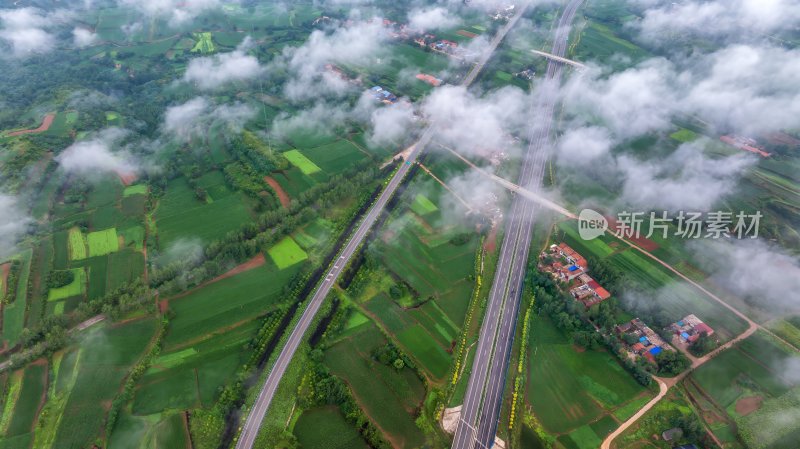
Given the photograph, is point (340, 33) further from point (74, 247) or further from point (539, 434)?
point (539, 434)

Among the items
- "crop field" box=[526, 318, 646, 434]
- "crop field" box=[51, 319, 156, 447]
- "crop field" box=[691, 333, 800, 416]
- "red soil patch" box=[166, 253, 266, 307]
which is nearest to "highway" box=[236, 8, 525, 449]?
"red soil patch" box=[166, 253, 266, 307]

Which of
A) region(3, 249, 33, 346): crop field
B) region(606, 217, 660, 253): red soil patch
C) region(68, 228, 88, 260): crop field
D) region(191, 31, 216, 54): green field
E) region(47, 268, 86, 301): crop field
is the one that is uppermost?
region(606, 217, 660, 253): red soil patch

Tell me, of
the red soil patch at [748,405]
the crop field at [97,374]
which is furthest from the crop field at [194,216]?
the red soil patch at [748,405]

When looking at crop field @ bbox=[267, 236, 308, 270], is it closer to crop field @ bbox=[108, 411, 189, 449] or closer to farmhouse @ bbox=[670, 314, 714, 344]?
crop field @ bbox=[108, 411, 189, 449]

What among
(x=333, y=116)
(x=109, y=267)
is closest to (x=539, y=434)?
(x=109, y=267)

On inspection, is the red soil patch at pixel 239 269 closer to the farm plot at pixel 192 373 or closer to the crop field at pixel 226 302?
the crop field at pixel 226 302

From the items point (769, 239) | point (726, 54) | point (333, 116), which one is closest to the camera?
point (769, 239)
